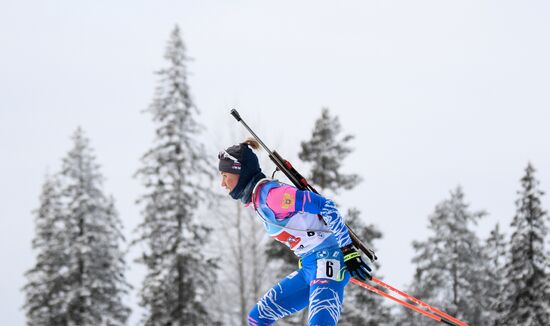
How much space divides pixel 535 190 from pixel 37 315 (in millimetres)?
18572

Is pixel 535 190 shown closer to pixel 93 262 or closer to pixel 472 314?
pixel 472 314

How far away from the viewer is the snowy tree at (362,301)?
2538 centimetres

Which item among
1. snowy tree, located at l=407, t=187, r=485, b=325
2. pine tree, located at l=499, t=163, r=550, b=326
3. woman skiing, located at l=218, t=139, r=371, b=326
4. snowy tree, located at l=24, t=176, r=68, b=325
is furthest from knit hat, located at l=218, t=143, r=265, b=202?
snowy tree, located at l=407, t=187, r=485, b=325

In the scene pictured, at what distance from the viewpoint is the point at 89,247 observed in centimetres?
2583

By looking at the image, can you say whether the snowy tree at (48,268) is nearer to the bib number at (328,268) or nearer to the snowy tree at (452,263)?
the snowy tree at (452,263)

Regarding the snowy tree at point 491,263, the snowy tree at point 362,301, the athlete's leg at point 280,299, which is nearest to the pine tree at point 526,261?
the snowy tree at point 362,301

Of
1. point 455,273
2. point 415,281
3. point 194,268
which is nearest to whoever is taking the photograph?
point 194,268

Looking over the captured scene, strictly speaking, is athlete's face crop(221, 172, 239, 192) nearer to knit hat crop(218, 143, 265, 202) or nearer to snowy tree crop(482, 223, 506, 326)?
knit hat crop(218, 143, 265, 202)

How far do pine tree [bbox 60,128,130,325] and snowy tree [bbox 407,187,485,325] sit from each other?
13209 mm

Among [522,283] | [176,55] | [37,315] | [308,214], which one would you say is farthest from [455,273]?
[308,214]

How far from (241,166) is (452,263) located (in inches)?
974

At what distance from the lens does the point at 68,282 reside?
85.9ft

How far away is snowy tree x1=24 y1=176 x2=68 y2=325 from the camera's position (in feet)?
Answer: 84.2

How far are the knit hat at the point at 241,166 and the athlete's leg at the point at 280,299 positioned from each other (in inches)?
38.5
